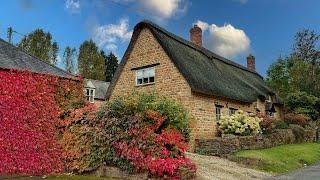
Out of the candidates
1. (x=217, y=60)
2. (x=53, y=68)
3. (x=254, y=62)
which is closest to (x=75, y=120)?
(x=53, y=68)

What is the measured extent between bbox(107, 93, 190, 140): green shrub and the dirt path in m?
1.84

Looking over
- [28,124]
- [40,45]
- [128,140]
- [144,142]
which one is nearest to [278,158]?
[144,142]

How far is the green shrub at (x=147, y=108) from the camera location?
14.3 metres

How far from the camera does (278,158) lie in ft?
64.6

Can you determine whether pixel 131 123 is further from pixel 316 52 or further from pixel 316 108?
pixel 316 52

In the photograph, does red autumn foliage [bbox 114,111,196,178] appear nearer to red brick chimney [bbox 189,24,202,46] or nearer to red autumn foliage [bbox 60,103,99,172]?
red autumn foliage [bbox 60,103,99,172]

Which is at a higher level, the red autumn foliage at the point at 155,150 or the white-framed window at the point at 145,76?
the white-framed window at the point at 145,76

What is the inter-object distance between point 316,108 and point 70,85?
34.9 metres

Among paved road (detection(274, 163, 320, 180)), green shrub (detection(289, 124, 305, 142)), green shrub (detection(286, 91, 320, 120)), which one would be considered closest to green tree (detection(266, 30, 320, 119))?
green shrub (detection(286, 91, 320, 120))

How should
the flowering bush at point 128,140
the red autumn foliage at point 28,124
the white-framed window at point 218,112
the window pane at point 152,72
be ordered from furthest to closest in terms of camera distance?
the window pane at point 152,72 → the white-framed window at point 218,112 → the red autumn foliage at point 28,124 → the flowering bush at point 128,140

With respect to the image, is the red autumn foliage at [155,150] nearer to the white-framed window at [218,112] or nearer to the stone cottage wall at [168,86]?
the stone cottage wall at [168,86]

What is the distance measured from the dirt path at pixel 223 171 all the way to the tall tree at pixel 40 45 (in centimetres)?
4618

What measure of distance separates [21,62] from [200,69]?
12.6 metres

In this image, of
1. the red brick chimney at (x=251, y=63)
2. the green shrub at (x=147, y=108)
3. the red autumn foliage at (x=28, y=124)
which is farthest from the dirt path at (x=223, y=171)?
the red brick chimney at (x=251, y=63)
